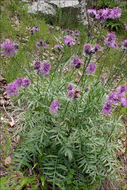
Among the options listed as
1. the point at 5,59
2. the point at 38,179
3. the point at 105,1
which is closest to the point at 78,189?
the point at 38,179

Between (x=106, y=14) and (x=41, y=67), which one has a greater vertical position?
(x=106, y=14)

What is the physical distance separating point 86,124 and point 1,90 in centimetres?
162

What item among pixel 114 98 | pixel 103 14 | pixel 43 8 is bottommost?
pixel 114 98

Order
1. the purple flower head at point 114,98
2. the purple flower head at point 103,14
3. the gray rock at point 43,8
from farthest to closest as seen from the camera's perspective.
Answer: the gray rock at point 43,8 → the purple flower head at point 103,14 → the purple flower head at point 114,98

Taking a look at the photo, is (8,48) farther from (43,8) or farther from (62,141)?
(43,8)

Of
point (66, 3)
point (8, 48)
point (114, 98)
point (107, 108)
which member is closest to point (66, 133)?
point (107, 108)

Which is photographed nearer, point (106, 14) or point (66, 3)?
point (106, 14)

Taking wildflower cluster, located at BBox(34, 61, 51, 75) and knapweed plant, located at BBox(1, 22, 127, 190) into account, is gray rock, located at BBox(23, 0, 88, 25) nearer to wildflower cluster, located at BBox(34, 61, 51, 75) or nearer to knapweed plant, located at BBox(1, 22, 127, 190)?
knapweed plant, located at BBox(1, 22, 127, 190)

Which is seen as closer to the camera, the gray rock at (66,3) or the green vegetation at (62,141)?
the green vegetation at (62,141)

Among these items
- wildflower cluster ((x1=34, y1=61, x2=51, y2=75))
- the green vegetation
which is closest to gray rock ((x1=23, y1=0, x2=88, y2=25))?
the green vegetation

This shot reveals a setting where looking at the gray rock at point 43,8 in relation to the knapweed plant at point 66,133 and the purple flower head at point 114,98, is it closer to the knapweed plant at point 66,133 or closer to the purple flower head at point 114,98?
the knapweed plant at point 66,133

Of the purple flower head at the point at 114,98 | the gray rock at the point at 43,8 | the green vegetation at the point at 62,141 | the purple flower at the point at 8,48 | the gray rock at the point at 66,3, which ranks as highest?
the gray rock at the point at 66,3

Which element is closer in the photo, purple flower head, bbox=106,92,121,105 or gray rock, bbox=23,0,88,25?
purple flower head, bbox=106,92,121,105

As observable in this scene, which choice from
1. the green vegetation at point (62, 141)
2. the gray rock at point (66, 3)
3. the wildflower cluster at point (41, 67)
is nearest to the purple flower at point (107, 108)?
the green vegetation at point (62, 141)
